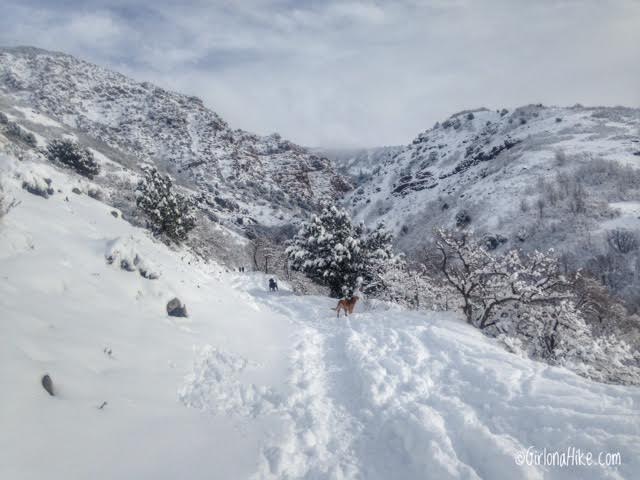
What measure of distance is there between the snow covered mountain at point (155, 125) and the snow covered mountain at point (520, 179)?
37488 millimetres

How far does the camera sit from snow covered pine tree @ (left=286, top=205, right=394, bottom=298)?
2034 cm

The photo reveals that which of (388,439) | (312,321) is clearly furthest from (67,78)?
(388,439)

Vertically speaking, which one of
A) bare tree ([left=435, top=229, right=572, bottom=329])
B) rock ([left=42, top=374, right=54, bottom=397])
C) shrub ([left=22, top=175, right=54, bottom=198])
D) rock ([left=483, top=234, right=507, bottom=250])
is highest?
rock ([left=483, top=234, right=507, bottom=250])

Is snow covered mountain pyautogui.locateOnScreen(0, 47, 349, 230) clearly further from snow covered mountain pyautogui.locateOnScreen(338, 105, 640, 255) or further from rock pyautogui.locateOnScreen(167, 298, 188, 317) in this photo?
rock pyautogui.locateOnScreen(167, 298, 188, 317)

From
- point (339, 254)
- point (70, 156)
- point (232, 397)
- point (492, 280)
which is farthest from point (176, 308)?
point (70, 156)

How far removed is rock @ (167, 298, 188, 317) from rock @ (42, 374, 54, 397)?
4.63 meters

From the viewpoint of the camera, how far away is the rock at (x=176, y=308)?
9.02 meters

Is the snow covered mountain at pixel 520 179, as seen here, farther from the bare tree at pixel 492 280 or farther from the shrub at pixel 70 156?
the shrub at pixel 70 156

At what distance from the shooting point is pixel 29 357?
15.0 feet

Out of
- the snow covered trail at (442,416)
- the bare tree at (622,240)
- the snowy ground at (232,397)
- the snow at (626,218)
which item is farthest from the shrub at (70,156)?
the snow at (626,218)

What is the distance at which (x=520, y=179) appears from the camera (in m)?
86.7

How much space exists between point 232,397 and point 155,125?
123583 millimetres

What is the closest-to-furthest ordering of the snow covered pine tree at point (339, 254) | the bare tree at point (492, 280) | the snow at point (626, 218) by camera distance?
the bare tree at point (492, 280)
the snow covered pine tree at point (339, 254)
the snow at point (626, 218)

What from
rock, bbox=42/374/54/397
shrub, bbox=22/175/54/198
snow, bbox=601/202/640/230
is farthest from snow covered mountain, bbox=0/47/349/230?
rock, bbox=42/374/54/397
